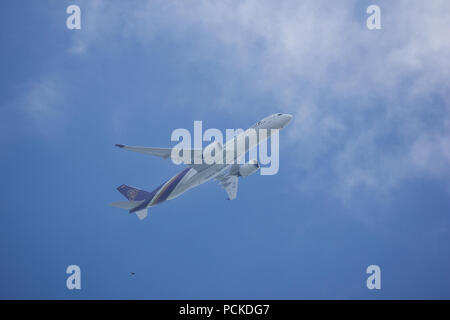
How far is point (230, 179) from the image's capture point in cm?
7856

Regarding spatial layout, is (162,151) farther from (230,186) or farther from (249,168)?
(230,186)

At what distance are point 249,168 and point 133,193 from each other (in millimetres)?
15989

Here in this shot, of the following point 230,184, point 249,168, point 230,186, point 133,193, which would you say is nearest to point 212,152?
point 249,168

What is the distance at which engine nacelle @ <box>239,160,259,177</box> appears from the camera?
73.0m

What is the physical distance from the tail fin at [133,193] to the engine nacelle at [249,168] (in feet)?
44.0

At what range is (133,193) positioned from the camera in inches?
2741

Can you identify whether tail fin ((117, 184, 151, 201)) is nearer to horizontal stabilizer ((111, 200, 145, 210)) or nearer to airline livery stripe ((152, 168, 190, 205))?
horizontal stabilizer ((111, 200, 145, 210))

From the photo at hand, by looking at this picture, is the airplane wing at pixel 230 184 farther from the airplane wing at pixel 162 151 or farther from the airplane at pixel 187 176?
the airplane wing at pixel 162 151

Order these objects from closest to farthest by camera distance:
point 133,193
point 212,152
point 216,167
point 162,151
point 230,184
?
point 162,151
point 212,152
point 216,167
point 133,193
point 230,184

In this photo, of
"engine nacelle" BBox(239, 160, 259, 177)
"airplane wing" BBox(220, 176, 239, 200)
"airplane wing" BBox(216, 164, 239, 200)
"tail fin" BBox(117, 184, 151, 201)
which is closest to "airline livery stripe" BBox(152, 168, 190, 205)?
"tail fin" BBox(117, 184, 151, 201)
